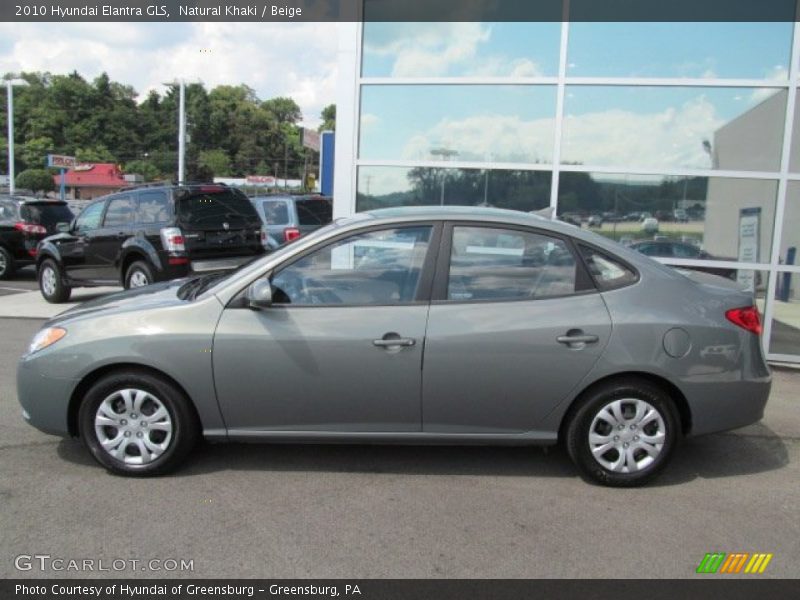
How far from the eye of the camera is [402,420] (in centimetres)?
387

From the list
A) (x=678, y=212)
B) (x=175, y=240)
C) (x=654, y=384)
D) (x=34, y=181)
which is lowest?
(x=654, y=384)

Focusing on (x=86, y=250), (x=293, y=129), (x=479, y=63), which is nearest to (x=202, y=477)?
(x=479, y=63)

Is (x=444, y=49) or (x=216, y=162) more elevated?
(x=216, y=162)

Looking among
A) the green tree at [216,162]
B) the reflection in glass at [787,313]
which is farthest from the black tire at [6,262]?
the green tree at [216,162]

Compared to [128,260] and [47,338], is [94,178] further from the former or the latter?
[47,338]

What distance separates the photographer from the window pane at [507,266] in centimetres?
390

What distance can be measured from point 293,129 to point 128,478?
114136mm

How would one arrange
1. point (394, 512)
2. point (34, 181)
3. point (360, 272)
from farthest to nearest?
point (34, 181) < point (360, 272) < point (394, 512)

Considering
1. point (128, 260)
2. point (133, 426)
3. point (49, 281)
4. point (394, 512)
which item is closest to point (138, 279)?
point (128, 260)

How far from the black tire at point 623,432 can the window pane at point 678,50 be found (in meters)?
4.72

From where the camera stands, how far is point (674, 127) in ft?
24.1

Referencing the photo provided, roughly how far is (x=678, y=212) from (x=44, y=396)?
624 cm

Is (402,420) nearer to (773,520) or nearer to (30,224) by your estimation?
(773,520)

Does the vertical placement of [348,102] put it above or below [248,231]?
above
